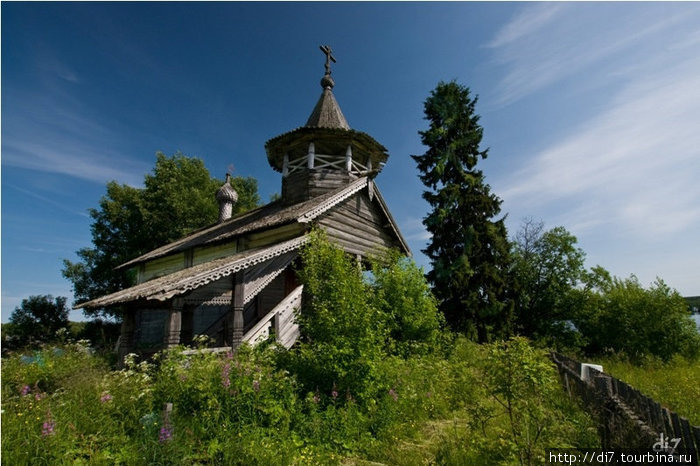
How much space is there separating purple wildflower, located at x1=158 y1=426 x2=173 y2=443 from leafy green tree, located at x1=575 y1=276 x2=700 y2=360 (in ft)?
61.5

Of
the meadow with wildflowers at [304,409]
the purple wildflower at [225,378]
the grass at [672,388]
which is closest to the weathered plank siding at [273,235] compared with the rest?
the meadow with wildflowers at [304,409]

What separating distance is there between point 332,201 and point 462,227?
9.12 meters

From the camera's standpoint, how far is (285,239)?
39.6 ft

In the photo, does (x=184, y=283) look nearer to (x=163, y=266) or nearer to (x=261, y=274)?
(x=261, y=274)

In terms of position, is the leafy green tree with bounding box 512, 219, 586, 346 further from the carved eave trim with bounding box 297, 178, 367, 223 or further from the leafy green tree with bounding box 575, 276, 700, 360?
the carved eave trim with bounding box 297, 178, 367, 223

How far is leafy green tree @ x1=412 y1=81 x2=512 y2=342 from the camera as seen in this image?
55.7 feet

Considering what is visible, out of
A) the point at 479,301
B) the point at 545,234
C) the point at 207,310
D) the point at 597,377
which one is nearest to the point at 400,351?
the point at 597,377

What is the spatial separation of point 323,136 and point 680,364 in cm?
1691

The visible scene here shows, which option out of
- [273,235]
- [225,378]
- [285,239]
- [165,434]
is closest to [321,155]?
[273,235]

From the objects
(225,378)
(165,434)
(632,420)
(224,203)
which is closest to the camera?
(165,434)

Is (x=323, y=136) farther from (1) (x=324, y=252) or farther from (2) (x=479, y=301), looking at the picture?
(2) (x=479, y=301)

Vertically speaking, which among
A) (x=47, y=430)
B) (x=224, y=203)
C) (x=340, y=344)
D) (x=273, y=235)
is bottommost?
(x=47, y=430)

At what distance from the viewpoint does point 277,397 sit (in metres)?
5.32

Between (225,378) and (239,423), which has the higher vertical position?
(225,378)
